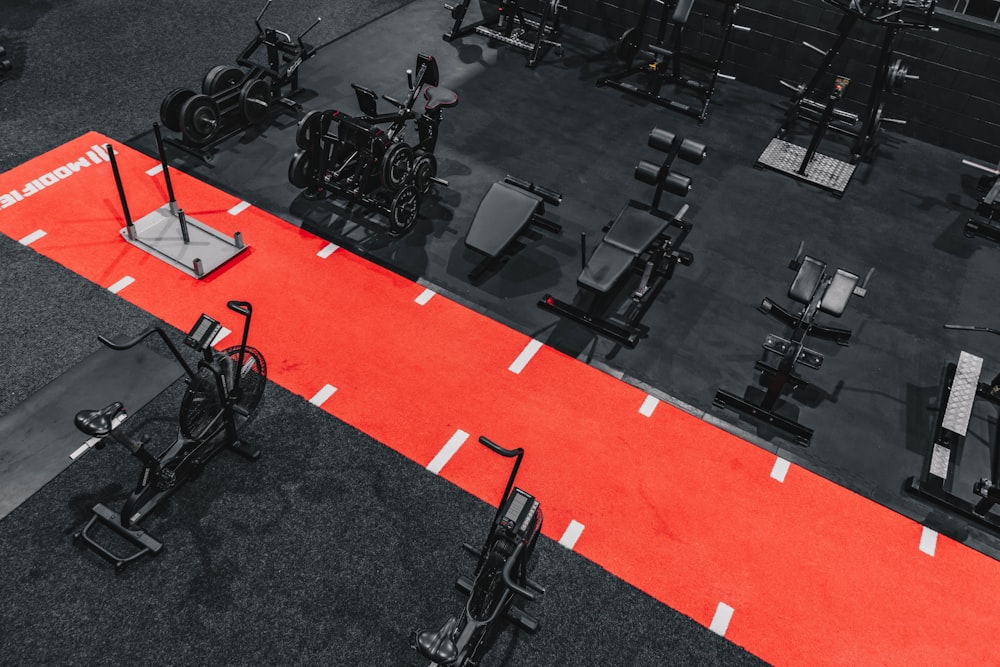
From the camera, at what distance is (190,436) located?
4.16 m

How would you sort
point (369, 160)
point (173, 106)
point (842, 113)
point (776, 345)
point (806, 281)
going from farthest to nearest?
1. point (842, 113)
2. point (173, 106)
3. point (369, 160)
4. point (776, 345)
5. point (806, 281)

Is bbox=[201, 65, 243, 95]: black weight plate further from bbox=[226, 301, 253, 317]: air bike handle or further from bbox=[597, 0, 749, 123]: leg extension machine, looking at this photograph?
bbox=[597, 0, 749, 123]: leg extension machine

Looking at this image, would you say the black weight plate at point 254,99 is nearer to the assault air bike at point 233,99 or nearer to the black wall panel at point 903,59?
the assault air bike at point 233,99

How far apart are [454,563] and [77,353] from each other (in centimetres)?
286

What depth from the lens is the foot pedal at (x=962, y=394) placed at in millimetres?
4922

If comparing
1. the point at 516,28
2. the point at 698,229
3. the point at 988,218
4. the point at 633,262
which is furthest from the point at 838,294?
the point at 516,28

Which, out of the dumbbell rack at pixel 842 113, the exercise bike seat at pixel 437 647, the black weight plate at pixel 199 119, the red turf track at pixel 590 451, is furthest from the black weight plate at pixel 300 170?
the dumbbell rack at pixel 842 113

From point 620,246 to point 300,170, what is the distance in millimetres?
2582

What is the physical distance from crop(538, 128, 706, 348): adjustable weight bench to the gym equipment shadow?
0.38ft

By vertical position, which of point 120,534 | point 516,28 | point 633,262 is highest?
point 516,28

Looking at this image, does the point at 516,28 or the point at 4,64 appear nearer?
the point at 4,64

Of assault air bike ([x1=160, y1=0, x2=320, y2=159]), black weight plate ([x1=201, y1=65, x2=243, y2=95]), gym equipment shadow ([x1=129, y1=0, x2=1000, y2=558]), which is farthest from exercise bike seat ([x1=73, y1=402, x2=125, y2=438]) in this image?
black weight plate ([x1=201, y1=65, x2=243, y2=95])

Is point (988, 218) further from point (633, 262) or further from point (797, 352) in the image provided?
point (633, 262)

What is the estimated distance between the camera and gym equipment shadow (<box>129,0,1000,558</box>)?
5.22 meters
